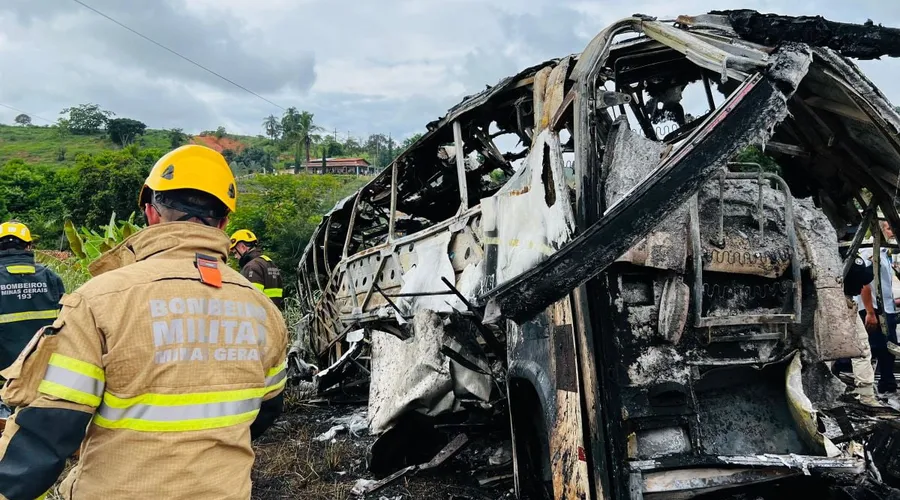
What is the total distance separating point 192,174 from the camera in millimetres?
1700

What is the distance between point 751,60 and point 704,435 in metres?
1.70

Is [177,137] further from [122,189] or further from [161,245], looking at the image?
[161,245]

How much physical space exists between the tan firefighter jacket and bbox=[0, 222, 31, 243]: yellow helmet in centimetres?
369

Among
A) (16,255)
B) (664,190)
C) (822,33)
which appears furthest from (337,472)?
(822,33)

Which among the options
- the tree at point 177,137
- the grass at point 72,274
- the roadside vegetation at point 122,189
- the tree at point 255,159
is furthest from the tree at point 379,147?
the grass at point 72,274

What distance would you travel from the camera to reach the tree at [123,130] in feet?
227

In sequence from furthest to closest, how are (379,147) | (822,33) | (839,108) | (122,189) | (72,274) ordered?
(379,147) → (122,189) → (72,274) → (839,108) → (822,33)

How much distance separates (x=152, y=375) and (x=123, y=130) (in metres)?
79.0

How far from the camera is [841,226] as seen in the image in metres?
3.88

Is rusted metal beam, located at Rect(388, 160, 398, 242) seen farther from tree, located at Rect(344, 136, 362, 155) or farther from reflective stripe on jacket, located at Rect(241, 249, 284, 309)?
tree, located at Rect(344, 136, 362, 155)

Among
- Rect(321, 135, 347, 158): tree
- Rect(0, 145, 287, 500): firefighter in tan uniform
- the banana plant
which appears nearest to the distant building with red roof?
Rect(321, 135, 347, 158): tree

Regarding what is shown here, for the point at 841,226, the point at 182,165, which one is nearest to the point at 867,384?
the point at 841,226

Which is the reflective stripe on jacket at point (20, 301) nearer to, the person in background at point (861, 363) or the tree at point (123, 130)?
the person in background at point (861, 363)

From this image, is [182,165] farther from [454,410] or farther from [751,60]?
[454,410]
